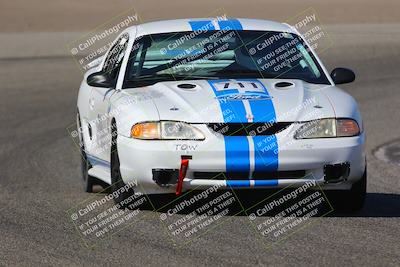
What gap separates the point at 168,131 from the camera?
814 centimetres

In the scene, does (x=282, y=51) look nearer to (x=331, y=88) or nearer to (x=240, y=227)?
(x=331, y=88)

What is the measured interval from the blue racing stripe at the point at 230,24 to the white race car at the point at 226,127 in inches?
16.7

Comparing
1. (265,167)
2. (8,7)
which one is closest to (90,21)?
(8,7)

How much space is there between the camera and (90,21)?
3903 cm

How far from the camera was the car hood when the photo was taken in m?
8.12

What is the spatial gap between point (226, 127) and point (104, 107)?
1.61m

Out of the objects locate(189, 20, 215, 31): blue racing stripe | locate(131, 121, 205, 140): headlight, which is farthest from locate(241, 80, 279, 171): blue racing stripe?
locate(189, 20, 215, 31): blue racing stripe

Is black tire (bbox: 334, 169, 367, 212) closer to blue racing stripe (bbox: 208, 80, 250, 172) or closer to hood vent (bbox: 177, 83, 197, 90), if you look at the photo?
blue racing stripe (bbox: 208, 80, 250, 172)

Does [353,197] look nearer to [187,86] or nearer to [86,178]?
[187,86]

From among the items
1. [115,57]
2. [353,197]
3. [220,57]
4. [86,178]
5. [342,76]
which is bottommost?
[86,178]

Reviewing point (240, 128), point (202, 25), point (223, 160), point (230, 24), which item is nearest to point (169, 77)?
point (202, 25)

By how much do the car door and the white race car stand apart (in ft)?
0.10

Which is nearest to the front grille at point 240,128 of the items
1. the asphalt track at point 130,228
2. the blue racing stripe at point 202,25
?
the asphalt track at point 130,228

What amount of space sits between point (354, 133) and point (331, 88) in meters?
0.80
